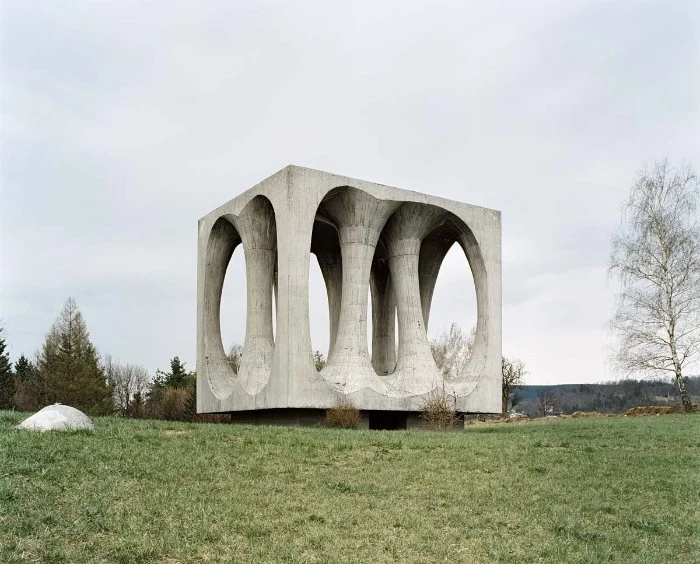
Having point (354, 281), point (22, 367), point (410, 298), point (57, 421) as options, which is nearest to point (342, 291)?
point (354, 281)

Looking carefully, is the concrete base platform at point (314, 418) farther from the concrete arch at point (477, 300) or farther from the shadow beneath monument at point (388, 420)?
the concrete arch at point (477, 300)

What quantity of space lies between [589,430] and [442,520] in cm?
1197

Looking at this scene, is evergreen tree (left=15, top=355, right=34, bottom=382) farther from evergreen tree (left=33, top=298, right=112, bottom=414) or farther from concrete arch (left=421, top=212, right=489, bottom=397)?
concrete arch (left=421, top=212, right=489, bottom=397)

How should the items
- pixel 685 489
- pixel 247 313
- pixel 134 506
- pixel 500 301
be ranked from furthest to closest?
pixel 500 301 < pixel 247 313 < pixel 685 489 < pixel 134 506

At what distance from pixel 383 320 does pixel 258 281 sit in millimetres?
7437

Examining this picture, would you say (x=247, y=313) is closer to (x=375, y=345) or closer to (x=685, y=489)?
(x=375, y=345)

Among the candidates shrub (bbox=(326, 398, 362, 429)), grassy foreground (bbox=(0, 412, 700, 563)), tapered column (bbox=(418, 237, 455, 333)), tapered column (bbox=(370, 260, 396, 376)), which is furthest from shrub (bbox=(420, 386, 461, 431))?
grassy foreground (bbox=(0, 412, 700, 563))

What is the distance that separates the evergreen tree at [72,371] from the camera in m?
35.5

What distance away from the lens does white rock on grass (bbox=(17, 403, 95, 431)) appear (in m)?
13.7

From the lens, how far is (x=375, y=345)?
30.0 meters

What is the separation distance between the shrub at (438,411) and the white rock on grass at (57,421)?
10.8m

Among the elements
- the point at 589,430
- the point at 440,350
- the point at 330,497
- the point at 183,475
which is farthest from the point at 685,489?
the point at 440,350

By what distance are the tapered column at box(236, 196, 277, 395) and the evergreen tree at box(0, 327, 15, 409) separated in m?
24.5

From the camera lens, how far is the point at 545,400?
218 ft
